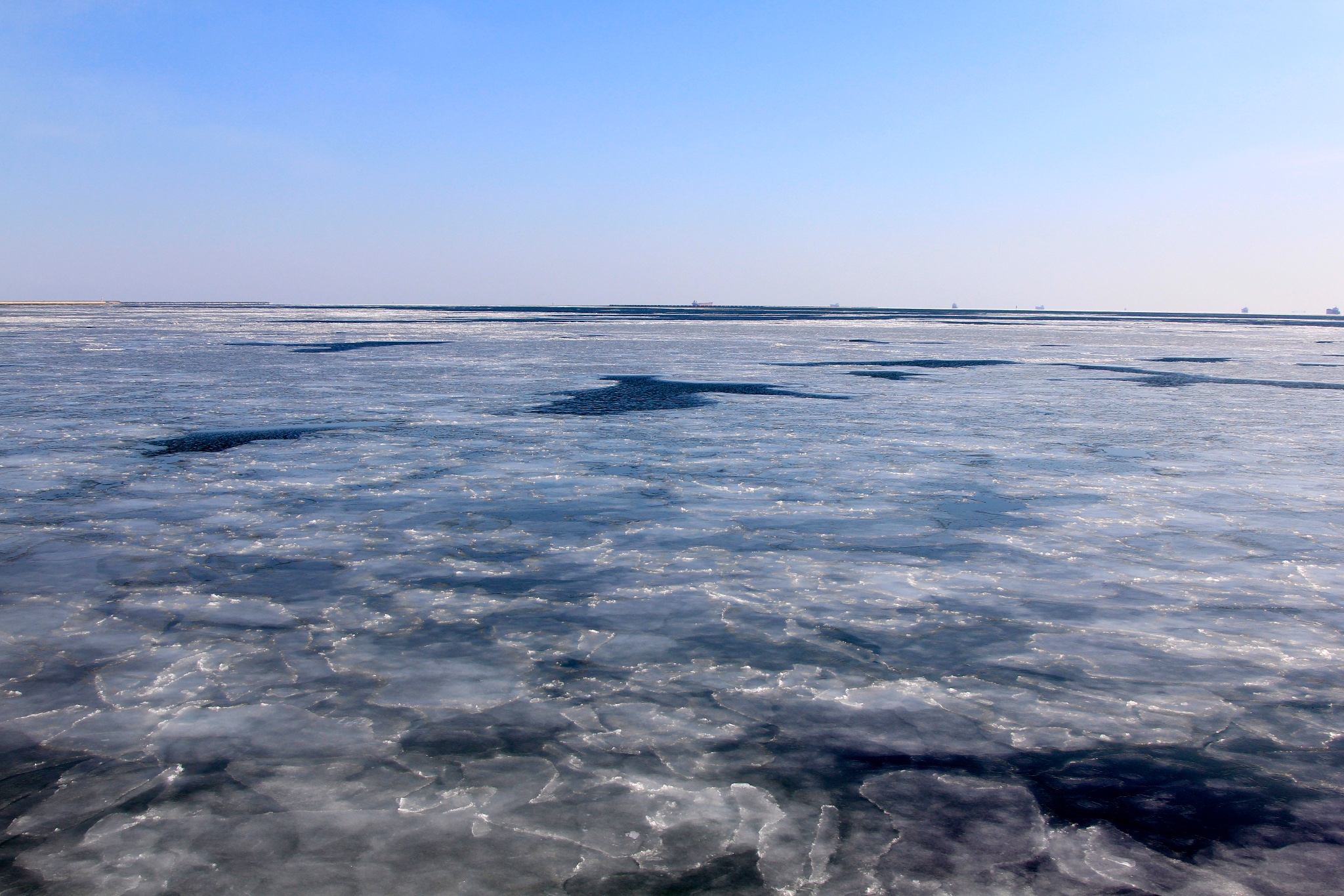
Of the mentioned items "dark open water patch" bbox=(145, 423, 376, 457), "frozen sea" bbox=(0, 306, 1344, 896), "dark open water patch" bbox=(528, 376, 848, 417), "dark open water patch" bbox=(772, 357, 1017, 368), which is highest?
"dark open water patch" bbox=(772, 357, 1017, 368)

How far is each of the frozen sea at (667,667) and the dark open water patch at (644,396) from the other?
3.05 m

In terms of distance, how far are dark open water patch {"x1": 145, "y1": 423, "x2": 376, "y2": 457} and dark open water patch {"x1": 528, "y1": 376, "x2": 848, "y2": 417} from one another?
124 inches

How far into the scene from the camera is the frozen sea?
2.92 meters

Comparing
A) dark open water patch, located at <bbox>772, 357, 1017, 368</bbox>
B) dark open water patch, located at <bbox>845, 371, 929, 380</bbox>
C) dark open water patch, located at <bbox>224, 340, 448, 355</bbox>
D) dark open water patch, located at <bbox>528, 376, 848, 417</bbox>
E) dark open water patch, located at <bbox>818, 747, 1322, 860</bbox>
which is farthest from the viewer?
dark open water patch, located at <bbox>224, 340, 448, 355</bbox>

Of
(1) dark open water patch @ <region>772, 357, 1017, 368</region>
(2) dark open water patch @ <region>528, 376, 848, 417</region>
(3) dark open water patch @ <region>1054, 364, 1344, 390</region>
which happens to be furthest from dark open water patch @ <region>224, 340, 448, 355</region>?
(3) dark open water patch @ <region>1054, 364, 1344, 390</region>

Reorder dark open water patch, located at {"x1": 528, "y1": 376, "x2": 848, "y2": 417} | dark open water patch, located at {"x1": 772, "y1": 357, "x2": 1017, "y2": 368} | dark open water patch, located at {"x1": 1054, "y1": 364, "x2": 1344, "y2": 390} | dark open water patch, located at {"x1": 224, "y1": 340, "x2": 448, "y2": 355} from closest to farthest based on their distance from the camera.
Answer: dark open water patch, located at {"x1": 528, "y1": 376, "x2": 848, "y2": 417} → dark open water patch, located at {"x1": 1054, "y1": 364, "x2": 1344, "y2": 390} → dark open water patch, located at {"x1": 772, "y1": 357, "x2": 1017, "y2": 368} → dark open water patch, located at {"x1": 224, "y1": 340, "x2": 448, "y2": 355}

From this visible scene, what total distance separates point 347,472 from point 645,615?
486 cm

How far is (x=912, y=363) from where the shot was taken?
2530 cm

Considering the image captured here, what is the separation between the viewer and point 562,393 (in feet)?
53.0

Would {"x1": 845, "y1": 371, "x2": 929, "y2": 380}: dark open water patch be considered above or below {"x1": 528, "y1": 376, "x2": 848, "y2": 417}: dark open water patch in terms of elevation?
above

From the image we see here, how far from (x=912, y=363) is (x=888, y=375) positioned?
14.3 feet

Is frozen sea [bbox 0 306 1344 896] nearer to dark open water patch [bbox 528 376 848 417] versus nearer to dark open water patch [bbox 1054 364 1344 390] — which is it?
dark open water patch [bbox 528 376 848 417]

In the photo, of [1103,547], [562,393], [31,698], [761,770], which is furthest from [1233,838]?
[562,393]

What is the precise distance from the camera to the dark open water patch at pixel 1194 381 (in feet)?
62.8
